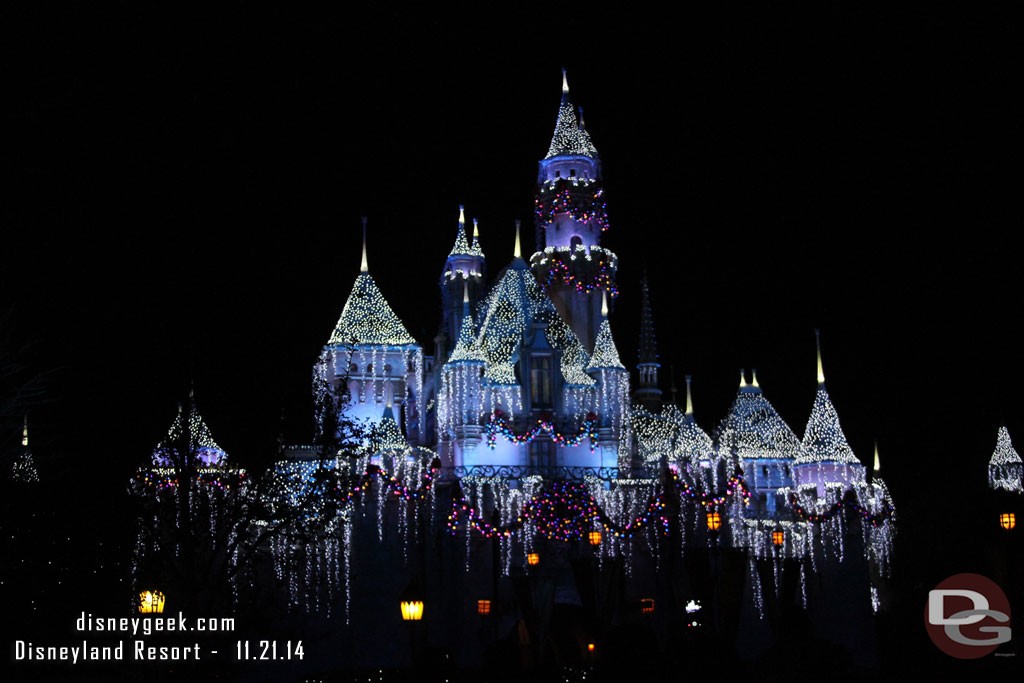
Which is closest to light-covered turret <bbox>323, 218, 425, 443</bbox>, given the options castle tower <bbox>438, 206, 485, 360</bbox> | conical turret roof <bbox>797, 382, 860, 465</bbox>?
castle tower <bbox>438, 206, 485, 360</bbox>

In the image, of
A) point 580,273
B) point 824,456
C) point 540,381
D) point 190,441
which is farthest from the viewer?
point 824,456

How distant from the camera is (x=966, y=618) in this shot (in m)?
15.4

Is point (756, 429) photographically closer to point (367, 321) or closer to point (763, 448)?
point (763, 448)

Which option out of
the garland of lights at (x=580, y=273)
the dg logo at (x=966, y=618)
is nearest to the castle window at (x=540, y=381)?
the garland of lights at (x=580, y=273)

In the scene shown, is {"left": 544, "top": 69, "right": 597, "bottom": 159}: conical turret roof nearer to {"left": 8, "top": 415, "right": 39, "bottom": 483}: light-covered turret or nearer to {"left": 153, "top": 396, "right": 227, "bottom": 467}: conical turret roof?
{"left": 153, "top": 396, "right": 227, "bottom": 467}: conical turret roof

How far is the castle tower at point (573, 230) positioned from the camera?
36500mm

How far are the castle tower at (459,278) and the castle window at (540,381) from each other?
18.0 feet

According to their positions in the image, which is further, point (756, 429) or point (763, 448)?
point (756, 429)

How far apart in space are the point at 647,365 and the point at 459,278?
10663 mm

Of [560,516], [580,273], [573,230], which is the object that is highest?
[573,230]

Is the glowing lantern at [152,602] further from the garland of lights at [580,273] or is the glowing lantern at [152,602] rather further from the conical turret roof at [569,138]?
the conical turret roof at [569,138]

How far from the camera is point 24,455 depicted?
14578 mm

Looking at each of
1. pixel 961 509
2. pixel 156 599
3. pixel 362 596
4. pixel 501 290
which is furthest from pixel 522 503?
pixel 961 509

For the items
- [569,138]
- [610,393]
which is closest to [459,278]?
[569,138]
